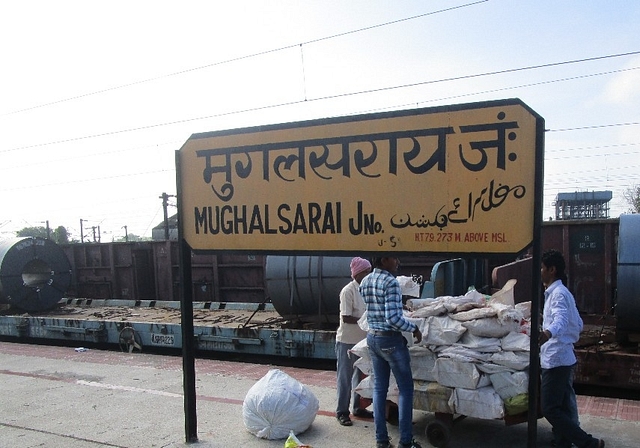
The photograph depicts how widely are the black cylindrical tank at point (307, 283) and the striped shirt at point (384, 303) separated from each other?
456 centimetres

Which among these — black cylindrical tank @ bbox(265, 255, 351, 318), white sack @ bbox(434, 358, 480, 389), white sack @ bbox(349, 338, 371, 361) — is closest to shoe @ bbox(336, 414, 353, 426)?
white sack @ bbox(349, 338, 371, 361)

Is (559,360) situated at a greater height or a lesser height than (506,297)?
lesser

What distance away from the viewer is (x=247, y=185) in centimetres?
474

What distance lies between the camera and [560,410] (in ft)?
13.3

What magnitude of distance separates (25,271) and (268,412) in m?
12.1

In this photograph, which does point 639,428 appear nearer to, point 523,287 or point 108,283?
point 523,287

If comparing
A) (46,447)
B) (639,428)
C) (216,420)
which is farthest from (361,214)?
(46,447)

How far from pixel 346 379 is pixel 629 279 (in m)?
4.02

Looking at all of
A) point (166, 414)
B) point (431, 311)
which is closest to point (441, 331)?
point (431, 311)

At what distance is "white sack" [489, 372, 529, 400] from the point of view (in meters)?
4.15

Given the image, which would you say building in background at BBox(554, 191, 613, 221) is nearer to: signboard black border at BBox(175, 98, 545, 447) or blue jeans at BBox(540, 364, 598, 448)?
blue jeans at BBox(540, 364, 598, 448)

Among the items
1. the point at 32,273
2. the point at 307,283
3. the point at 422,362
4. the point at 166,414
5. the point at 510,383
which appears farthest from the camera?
the point at 32,273

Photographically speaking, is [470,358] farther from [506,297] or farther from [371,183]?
[371,183]

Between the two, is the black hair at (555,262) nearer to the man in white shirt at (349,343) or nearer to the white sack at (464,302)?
the white sack at (464,302)
